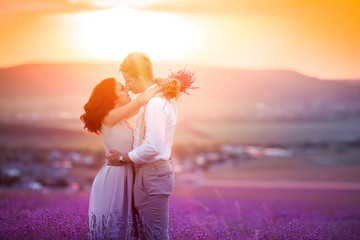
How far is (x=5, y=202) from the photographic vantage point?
662 cm

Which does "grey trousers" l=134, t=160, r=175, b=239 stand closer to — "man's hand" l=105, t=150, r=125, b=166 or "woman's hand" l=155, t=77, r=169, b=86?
"man's hand" l=105, t=150, r=125, b=166

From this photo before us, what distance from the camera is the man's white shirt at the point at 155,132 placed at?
4.27 metres

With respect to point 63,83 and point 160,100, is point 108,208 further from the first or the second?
point 63,83

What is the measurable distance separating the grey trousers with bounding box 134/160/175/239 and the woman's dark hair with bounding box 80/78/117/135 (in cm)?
59

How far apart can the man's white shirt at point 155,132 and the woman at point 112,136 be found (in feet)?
0.39

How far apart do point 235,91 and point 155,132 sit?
7936 cm

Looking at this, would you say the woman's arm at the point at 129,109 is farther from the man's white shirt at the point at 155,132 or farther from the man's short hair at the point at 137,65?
the man's short hair at the point at 137,65

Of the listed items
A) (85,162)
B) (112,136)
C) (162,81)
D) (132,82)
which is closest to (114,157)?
(112,136)

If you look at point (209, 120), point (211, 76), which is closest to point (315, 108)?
point (209, 120)

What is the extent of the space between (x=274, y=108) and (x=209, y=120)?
15.3 m

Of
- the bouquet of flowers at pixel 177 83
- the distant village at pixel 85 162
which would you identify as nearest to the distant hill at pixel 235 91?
the distant village at pixel 85 162

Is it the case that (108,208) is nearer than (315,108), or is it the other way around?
(108,208)

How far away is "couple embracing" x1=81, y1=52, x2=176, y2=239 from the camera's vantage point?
14.2ft

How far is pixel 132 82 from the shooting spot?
14.9ft
